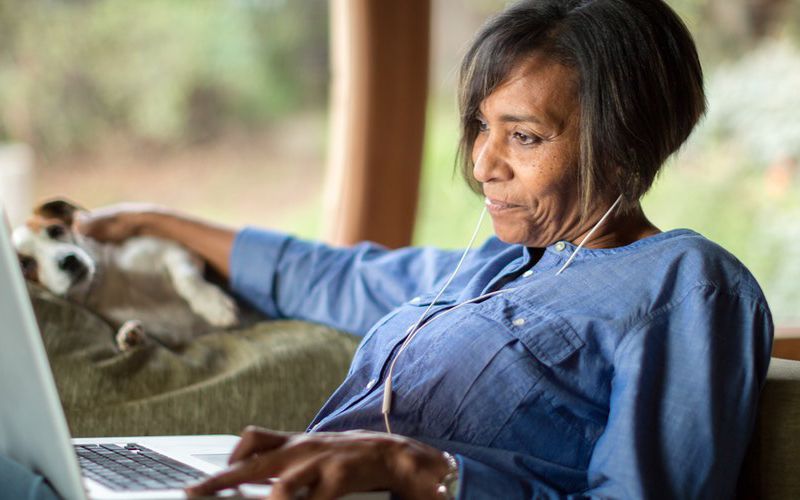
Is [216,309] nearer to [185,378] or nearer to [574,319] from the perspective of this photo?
[185,378]

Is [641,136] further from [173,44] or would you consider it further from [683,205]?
[173,44]

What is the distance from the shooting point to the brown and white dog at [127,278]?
5.84ft

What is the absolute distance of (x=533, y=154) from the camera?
1.25 m

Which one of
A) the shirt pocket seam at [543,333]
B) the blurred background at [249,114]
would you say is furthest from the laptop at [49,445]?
the blurred background at [249,114]

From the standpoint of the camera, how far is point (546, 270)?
132 cm

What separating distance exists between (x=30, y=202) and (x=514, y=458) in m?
4.89

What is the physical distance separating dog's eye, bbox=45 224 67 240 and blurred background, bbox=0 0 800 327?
3850mm

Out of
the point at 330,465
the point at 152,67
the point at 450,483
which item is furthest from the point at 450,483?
the point at 152,67

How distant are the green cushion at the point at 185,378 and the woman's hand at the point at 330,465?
693mm

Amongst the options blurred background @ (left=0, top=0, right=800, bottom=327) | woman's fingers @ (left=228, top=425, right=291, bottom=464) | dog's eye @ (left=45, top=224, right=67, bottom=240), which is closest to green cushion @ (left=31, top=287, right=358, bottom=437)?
dog's eye @ (left=45, top=224, right=67, bottom=240)

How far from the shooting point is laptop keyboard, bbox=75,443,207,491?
93cm

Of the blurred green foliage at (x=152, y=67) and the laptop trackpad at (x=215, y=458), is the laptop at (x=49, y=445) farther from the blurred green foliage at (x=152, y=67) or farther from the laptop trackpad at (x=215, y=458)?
the blurred green foliage at (x=152, y=67)

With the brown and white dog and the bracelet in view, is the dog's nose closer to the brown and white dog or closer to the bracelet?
the brown and white dog

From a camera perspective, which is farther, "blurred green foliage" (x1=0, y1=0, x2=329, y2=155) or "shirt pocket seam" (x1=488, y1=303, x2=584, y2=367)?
"blurred green foliage" (x1=0, y1=0, x2=329, y2=155)
